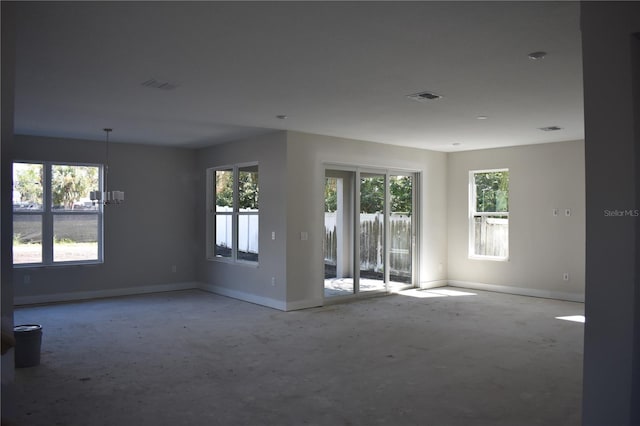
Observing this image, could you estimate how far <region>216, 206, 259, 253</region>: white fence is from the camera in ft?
24.5

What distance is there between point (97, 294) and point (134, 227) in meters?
1.23

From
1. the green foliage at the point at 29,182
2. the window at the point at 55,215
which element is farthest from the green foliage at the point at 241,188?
the green foliage at the point at 29,182

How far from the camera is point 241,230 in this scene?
7770 mm

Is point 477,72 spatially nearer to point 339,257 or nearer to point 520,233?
point 339,257

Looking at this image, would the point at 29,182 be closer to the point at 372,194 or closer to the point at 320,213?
the point at 320,213

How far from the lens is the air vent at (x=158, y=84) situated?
4238 millimetres

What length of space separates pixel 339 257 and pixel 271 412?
4182 mm

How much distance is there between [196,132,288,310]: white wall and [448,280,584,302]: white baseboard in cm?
381

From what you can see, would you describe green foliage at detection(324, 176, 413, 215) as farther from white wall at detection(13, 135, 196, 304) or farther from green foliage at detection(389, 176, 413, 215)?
white wall at detection(13, 135, 196, 304)

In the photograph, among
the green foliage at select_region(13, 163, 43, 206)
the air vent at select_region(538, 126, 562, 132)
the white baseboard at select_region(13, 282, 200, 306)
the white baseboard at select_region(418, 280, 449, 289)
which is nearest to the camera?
the air vent at select_region(538, 126, 562, 132)

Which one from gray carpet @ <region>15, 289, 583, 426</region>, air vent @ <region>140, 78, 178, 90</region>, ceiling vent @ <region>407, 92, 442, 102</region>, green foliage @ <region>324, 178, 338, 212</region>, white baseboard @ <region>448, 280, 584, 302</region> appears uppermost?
air vent @ <region>140, 78, 178, 90</region>

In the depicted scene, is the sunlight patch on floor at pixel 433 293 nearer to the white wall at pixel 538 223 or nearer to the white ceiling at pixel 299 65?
the white wall at pixel 538 223

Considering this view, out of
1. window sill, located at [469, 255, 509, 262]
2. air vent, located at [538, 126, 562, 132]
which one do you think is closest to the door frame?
window sill, located at [469, 255, 509, 262]

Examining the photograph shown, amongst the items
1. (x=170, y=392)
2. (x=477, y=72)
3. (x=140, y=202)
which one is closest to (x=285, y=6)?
(x=477, y=72)
